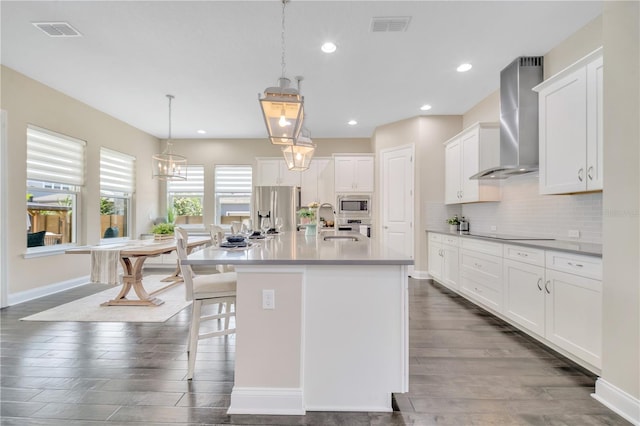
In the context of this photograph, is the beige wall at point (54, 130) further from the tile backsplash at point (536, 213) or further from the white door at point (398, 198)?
the tile backsplash at point (536, 213)

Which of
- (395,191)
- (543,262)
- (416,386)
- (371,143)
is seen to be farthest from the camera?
(371,143)

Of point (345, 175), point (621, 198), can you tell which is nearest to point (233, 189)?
point (345, 175)

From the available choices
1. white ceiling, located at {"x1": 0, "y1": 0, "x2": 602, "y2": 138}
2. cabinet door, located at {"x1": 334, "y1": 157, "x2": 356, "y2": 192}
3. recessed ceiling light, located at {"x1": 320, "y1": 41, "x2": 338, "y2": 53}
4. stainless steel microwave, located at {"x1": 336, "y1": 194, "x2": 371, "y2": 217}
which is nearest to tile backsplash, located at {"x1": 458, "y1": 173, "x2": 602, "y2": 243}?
white ceiling, located at {"x1": 0, "y1": 0, "x2": 602, "y2": 138}

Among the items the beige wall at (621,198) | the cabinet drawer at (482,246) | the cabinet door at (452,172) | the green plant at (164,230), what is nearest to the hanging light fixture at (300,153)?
the green plant at (164,230)


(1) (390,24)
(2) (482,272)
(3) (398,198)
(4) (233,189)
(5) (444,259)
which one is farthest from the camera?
(4) (233,189)

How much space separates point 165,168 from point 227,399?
12.2 feet

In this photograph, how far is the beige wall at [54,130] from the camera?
3.71 metres

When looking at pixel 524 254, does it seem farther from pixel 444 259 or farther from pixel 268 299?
pixel 268 299

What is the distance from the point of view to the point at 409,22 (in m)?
2.73

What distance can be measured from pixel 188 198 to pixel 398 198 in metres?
4.76

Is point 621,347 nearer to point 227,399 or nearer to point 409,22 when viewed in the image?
point 227,399

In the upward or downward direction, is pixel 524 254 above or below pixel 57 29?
below

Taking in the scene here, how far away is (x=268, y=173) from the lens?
21.7ft

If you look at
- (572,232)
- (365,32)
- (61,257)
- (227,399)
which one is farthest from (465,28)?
(61,257)
